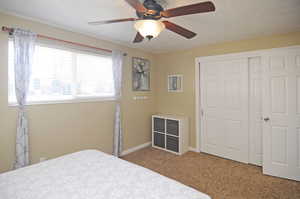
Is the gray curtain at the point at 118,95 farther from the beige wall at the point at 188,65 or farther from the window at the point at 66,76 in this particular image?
the beige wall at the point at 188,65

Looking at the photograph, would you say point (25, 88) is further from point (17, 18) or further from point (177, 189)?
point (177, 189)

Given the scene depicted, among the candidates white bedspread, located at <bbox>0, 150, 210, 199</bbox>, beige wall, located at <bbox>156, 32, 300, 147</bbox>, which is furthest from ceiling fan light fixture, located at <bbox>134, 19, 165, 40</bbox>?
beige wall, located at <bbox>156, 32, 300, 147</bbox>

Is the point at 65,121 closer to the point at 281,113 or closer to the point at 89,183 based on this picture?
the point at 89,183

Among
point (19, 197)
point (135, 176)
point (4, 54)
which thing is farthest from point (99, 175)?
point (4, 54)

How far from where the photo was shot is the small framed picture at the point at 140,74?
3668 millimetres

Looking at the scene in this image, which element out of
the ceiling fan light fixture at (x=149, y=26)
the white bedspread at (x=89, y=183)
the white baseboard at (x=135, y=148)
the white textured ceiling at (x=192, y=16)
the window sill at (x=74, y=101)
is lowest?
the white baseboard at (x=135, y=148)

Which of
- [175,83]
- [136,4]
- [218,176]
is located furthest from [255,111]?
[136,4]

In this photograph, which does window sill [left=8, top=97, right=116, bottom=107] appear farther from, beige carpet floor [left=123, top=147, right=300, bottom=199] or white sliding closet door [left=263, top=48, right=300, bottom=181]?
white sliding closet door [left=263, top=48, right=300, bottom=181]

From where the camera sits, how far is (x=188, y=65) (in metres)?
3.73

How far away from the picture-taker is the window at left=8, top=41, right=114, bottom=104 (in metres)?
2.26

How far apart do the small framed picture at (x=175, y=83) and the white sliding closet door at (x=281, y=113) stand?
1.70 m

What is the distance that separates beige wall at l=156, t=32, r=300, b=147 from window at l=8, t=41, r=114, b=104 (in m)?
1.48

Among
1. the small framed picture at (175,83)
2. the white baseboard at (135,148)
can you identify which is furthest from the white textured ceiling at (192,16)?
the white baseboard at (135,148)

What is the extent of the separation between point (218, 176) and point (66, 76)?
2.99 meters
